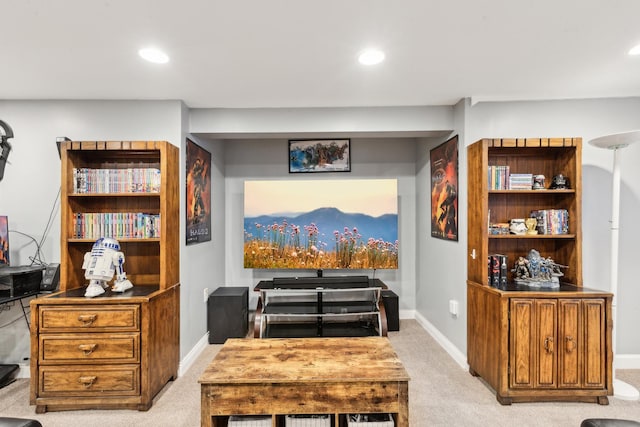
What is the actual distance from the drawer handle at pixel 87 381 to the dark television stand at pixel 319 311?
1.39m

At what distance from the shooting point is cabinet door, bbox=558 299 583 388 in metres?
2.42

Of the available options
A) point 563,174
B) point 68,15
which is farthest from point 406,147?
point 68,15

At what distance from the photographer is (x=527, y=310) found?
7.99 ft

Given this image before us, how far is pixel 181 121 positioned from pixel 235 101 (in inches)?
20.5

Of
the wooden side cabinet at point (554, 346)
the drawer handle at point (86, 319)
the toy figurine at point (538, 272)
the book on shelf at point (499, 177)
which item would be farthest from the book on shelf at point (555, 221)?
the drawer handle at point (86, 319)

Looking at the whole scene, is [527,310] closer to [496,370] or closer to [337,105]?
[496,370]

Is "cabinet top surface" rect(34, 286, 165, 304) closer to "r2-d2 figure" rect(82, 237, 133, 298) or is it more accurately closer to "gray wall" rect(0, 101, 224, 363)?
"r2-d2 figure" rect(82, 237, 133, 298)

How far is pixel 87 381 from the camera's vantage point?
234 centimetres

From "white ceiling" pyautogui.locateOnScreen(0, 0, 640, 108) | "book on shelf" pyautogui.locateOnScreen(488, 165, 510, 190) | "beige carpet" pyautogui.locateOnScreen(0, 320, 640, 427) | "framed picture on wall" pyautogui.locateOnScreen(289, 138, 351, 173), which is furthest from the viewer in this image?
"framed picture on wall" pyautogui.locateOnScreen(289, 138, 351, 173)

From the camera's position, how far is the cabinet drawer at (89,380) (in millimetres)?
2348

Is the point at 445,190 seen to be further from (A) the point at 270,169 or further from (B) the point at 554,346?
(A) the point at 270,169

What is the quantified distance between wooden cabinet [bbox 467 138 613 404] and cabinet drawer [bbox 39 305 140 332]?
8.84 ft

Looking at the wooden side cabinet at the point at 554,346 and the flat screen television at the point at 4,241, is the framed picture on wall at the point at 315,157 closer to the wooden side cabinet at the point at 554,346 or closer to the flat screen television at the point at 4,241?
the wooden side cabinet at the point at 554,346

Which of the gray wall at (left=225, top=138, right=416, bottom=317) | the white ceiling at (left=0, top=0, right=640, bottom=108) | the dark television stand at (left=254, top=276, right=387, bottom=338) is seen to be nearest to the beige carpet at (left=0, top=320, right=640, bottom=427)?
the dark television stand at (left=254, top=276, right=387, bottom=338)
